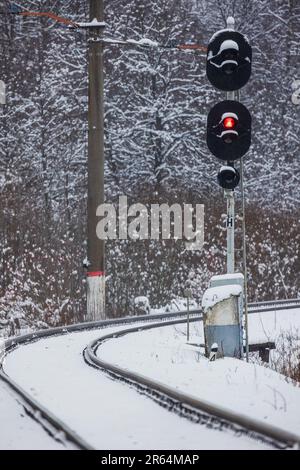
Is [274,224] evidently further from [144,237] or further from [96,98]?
[96,98]

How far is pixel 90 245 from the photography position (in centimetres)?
1864

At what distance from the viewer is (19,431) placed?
21.5 ft

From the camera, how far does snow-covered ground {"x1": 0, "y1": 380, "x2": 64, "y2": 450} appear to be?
19.8ft

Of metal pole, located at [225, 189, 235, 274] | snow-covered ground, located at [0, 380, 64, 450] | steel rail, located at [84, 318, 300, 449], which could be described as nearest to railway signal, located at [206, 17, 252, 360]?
metal pole, located at [225, 189, 235, 274]

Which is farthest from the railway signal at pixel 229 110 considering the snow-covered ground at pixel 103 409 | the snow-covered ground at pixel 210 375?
the snow-covered ground at pixel 103 409

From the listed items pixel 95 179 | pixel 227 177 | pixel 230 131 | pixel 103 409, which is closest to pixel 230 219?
pixel 227 177

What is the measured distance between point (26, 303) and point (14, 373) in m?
10.2

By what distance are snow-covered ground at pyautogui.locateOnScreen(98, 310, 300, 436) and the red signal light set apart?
340cm

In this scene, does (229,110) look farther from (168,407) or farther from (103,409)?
(103,409)

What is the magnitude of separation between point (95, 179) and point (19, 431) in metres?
12.6

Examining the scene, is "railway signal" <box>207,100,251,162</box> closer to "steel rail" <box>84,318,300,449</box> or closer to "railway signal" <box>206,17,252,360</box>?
"railway signal" <box>206,17,252,360</box>

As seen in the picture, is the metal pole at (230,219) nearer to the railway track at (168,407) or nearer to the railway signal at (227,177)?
the railway signal at (227,177)
